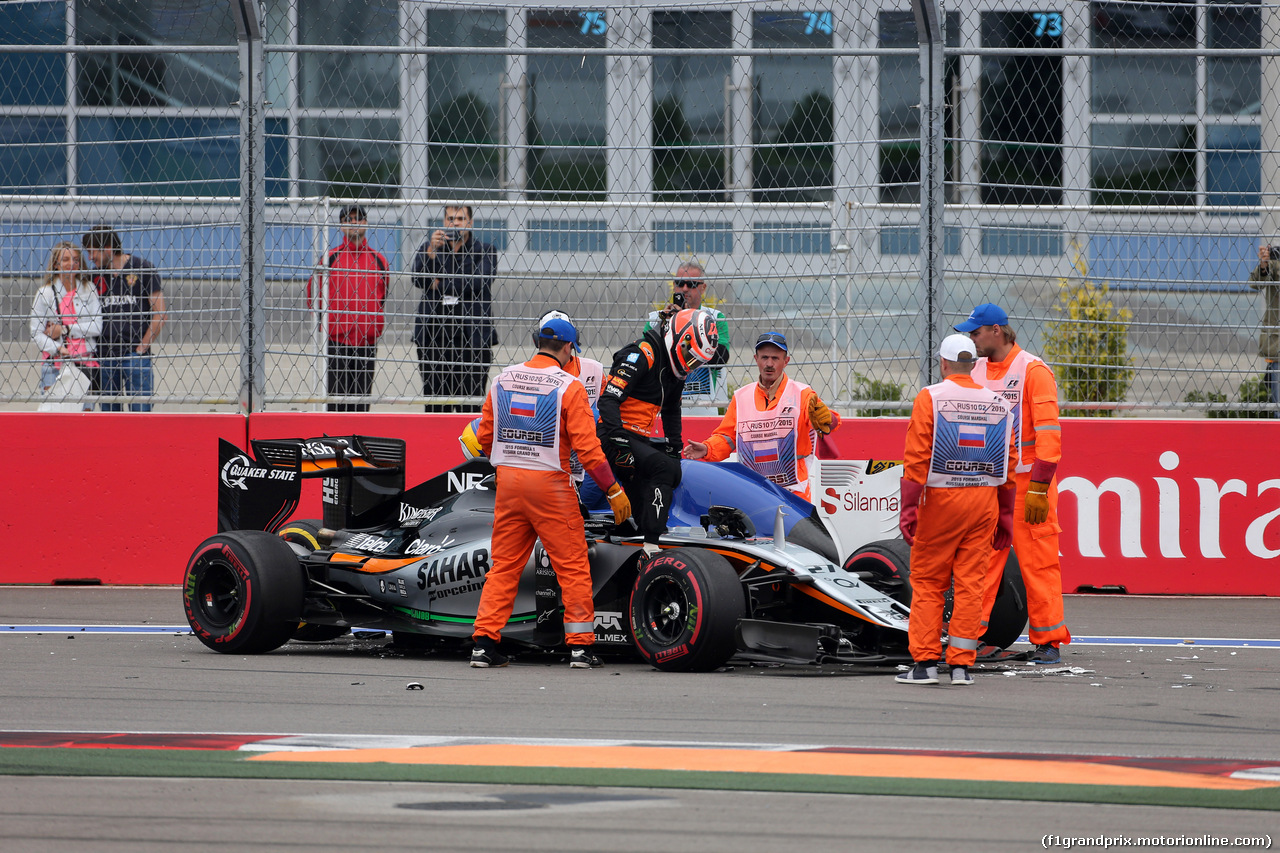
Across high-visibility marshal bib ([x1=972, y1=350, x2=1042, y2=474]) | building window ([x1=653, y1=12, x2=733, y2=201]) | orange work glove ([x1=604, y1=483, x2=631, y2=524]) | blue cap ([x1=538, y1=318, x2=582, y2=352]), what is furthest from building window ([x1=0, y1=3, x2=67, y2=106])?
high-visibility marshal bib ([x1=972, y1=350, x2=1042, y2=474])

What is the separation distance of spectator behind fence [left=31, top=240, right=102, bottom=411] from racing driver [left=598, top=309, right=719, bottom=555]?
4560mm

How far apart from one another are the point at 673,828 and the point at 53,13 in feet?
33.2

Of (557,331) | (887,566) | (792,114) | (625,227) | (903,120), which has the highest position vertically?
(903,120)

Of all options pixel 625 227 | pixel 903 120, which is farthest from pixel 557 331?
pixel 903 120

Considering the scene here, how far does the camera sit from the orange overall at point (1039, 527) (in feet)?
26.5

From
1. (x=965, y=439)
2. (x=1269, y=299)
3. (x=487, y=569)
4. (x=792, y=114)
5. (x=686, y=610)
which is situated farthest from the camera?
(x=792, y=114)

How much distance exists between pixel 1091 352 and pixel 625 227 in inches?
131

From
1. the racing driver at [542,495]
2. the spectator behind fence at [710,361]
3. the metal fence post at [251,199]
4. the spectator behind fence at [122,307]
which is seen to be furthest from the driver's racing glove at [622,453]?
the spectator behind fence at [122,307]

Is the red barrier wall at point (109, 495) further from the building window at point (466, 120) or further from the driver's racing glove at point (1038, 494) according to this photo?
the driver's racing glove at point (1038, 494)

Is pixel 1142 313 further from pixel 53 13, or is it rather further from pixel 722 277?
pixel 53 13

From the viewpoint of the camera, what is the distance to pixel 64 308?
11.2m

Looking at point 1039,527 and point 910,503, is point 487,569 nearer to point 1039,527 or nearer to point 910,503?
point 910,503

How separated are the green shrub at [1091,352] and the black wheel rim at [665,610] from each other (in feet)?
14.5

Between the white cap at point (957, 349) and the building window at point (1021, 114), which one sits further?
the building window at point (1021, 114)
